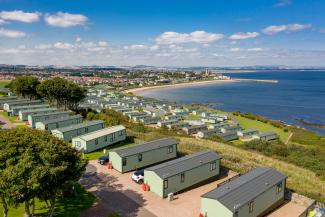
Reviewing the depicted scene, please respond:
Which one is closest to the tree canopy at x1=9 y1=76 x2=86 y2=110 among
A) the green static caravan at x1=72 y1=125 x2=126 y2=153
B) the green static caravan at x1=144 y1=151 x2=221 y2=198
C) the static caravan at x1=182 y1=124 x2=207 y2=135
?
the static caravan at x1=182 y1=124 x2=207 y2=135

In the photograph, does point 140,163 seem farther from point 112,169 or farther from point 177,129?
point 177,129

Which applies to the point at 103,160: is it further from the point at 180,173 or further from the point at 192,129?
the point at 192,129

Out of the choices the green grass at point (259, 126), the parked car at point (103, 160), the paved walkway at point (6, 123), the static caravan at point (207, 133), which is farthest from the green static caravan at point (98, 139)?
the green grass at point (259, 126)

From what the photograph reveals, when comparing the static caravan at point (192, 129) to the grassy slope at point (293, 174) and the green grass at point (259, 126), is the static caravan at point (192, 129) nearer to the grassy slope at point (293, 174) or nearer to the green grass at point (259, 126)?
the green grass at point (259, 126)

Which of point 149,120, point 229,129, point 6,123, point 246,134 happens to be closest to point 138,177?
point 6,123

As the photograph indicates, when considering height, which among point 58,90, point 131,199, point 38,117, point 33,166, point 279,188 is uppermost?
point 58,90

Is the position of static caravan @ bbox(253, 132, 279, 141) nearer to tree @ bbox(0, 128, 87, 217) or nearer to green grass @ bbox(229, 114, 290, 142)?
green grass @ bbox(229, 114, 290, 142)
